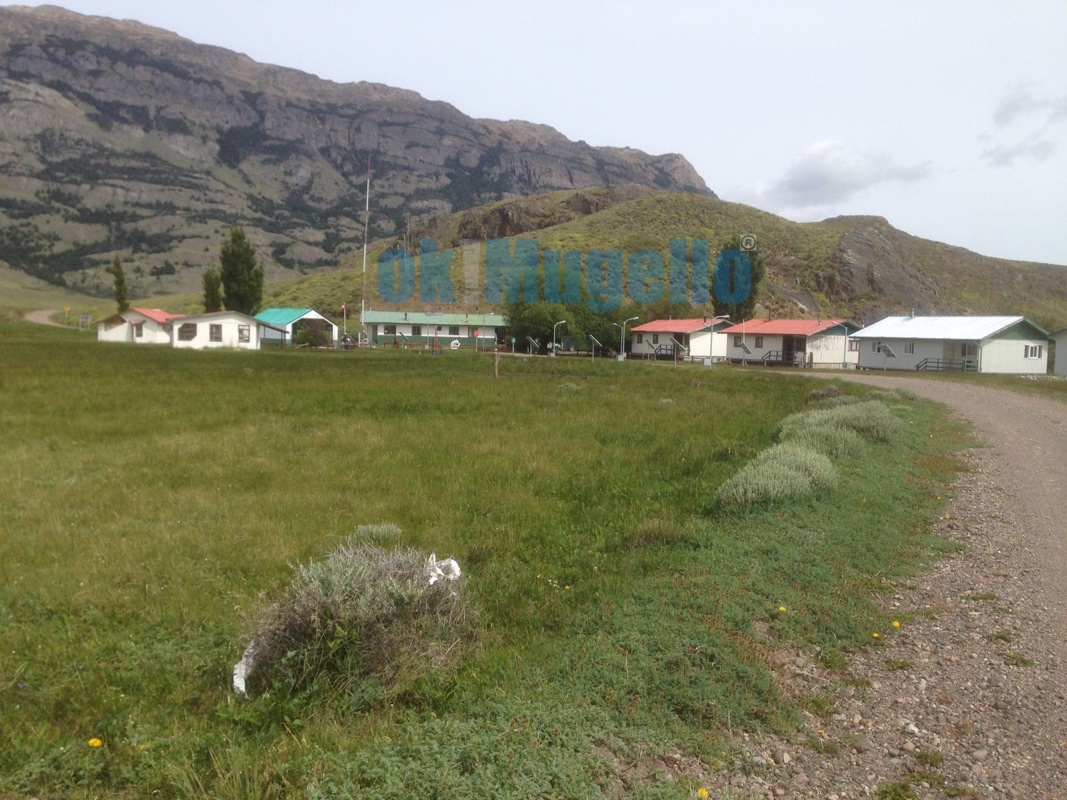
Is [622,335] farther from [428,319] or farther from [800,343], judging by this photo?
[428,319]

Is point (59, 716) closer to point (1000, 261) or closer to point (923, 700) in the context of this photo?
point (923, 700)

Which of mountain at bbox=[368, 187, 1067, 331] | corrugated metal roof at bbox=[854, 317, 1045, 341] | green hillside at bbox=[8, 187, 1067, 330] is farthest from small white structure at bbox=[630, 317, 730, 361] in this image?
mountain at bbox=[368, 187, 1067, 331]

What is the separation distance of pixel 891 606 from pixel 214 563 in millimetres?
6045

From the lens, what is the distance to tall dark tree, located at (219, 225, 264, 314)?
71188 mm

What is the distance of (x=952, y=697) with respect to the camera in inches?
178

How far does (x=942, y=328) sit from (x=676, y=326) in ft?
65.1

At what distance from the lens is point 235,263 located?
71.5m

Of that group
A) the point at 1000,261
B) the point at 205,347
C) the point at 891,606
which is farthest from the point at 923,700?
the point at 1000,261

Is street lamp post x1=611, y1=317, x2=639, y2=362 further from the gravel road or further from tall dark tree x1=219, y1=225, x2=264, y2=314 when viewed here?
the gravel road

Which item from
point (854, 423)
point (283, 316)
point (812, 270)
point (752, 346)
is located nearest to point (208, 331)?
point (283, 316)

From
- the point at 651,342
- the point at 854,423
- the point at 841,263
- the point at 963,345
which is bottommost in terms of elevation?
the point at 854,423

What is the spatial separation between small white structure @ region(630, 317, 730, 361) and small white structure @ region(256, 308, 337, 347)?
95.2 ft

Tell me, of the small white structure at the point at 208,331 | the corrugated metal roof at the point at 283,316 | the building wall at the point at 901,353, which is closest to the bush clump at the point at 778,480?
the building wall at the point at 901,353

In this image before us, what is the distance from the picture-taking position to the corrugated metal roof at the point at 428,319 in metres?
76.2
